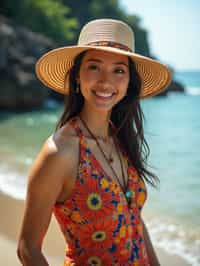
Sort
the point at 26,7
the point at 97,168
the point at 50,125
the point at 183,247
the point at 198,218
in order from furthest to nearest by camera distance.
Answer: the point at 26,7, the point at 50,125, the point at 198,218, the point at 183,247, the point at 97,168

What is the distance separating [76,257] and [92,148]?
20.1 inches

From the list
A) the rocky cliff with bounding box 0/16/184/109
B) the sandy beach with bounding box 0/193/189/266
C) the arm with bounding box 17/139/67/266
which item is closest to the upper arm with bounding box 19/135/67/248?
the arm with bounding box 17/139/67/266

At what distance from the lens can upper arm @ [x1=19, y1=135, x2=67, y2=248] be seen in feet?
5.78

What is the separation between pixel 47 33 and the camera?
3191 cm

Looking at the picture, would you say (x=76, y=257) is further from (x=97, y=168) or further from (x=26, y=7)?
(x=26, y=7)

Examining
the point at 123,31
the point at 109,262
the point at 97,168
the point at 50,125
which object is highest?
the point at 50,125

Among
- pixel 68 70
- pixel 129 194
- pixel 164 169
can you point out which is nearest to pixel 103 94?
pixel 68 70

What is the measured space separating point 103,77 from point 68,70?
38 centimetres

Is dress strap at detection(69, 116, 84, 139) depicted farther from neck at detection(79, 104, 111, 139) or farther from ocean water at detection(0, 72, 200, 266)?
ocean water at detection(0, 72, 200, 266)

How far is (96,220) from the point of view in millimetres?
1904

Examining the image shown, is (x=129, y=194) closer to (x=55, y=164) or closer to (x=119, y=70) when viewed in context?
(x=55, y=164)

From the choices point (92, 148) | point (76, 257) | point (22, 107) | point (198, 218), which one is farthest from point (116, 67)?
point (22, 107)

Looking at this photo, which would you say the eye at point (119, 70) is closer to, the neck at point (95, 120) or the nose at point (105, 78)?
the nose at point (105, 78)

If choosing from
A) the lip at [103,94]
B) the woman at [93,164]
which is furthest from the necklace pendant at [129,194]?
the lip at [103,94]
